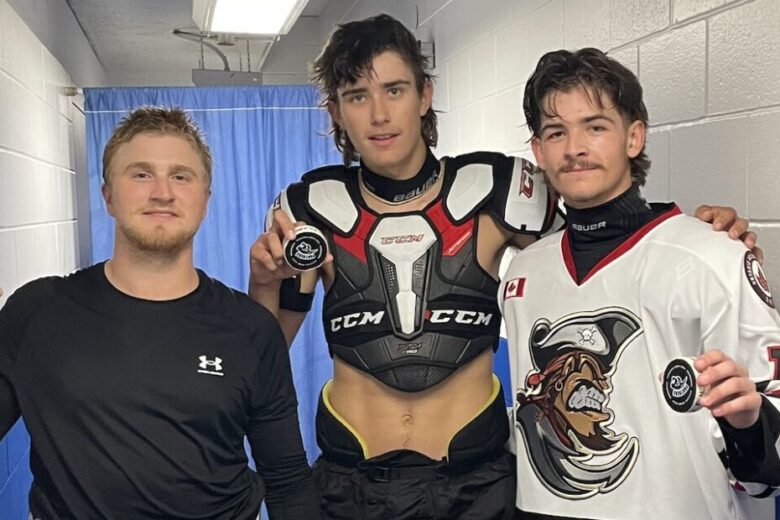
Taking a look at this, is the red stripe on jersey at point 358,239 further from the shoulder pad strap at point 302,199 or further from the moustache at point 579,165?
the moustache at point 579,165

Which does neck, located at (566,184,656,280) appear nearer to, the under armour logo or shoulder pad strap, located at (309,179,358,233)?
shoulder pad strap, located at (309,179,358,233)

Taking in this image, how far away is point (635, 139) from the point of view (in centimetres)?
140

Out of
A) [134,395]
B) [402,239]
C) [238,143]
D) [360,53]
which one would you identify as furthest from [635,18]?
[238,143]

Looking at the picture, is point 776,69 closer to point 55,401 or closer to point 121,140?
point 121,140

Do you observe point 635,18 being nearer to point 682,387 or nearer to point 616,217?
point 616,217

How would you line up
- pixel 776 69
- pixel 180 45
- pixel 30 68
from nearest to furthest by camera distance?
1. pixel 776 69
2. pixel 30 68
3. pixel 180 45

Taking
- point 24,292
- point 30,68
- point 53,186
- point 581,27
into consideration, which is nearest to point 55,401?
point 24,292

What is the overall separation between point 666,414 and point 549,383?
0.21 m

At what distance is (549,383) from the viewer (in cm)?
138

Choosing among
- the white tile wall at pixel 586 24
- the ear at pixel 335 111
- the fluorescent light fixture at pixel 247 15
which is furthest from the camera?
the fluorescent light fixture at pixel 247 15

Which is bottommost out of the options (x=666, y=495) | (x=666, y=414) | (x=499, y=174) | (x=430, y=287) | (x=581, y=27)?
(x=666, y=495)

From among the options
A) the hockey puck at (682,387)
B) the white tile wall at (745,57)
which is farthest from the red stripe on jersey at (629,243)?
the hockey puck at (682,387)

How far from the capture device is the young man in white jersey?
1155 mm

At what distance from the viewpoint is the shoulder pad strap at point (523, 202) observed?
5.41ft
